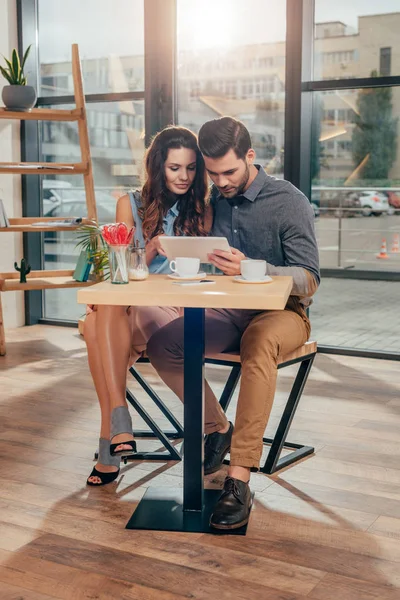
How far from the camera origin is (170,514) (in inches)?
94.2

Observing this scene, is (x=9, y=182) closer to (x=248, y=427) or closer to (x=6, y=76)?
(x=6, y=76)

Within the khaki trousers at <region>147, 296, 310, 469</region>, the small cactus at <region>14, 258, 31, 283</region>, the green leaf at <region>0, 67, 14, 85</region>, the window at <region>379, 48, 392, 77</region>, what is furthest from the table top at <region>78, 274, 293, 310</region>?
the green leaf at <region>0, 67, 14, 85</region>

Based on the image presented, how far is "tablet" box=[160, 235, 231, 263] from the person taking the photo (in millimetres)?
2412

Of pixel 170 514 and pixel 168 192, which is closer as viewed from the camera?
pixel 170 514

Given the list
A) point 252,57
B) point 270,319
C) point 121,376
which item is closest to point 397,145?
point 252,57

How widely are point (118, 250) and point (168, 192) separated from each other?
22.6 inches

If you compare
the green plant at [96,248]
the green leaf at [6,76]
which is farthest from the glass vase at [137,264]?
the green leaf at [6,76]

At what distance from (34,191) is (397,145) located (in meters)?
2.66

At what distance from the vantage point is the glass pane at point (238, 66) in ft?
15.6

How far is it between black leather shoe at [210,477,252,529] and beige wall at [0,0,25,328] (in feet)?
12.1

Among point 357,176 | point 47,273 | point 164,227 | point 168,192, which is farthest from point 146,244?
point 47,273

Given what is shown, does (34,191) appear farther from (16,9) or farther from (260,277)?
(260,277)

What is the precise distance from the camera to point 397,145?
4.52m

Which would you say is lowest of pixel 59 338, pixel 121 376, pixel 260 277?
pixel 59 338
